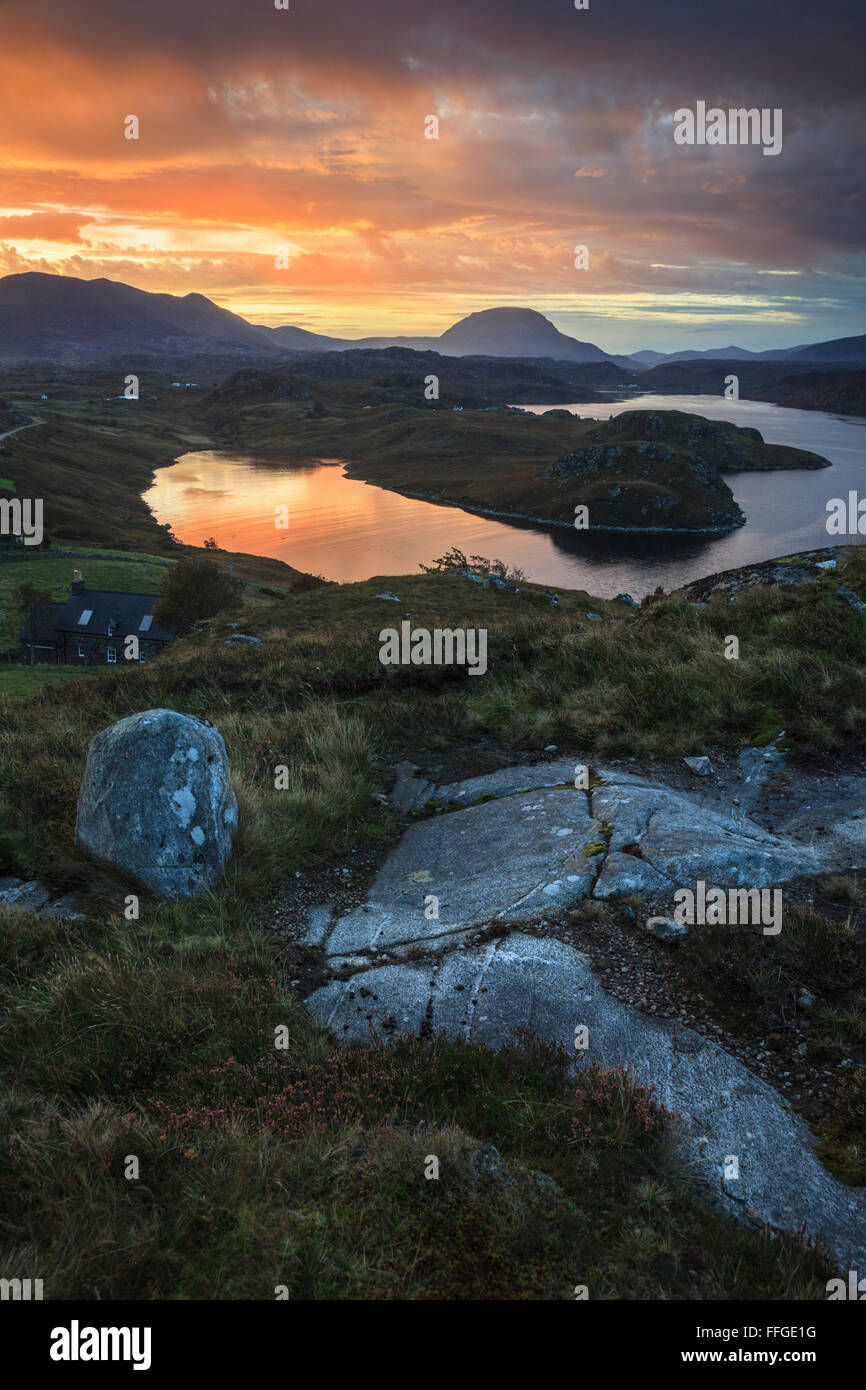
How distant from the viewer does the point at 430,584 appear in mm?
65812

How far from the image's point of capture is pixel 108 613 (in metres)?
79.6

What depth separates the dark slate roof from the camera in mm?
77375

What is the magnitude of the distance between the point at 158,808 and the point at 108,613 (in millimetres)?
79949

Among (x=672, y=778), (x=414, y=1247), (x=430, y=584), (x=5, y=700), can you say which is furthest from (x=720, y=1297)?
(x=430, y=584)

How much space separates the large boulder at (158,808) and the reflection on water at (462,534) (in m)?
93.1

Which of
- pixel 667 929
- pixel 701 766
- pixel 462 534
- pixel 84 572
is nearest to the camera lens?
pixel 667 929

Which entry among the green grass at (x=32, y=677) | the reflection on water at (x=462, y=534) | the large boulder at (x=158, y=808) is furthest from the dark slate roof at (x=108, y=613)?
the large boulder at (x=158, y=808)

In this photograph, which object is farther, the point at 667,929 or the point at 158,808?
the point at 158,808

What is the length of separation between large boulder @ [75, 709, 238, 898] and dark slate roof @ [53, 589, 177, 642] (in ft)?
240
